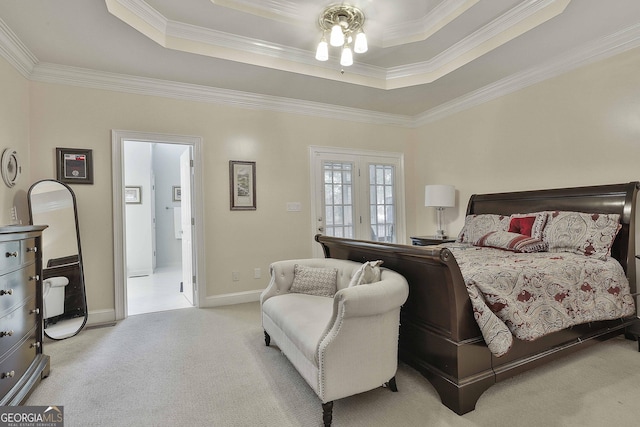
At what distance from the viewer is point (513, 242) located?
297cm

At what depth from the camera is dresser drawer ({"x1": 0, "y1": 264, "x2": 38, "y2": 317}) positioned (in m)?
1.73

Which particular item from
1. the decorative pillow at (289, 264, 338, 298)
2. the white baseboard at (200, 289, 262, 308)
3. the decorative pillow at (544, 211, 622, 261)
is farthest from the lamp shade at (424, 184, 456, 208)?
the white baseboard at (200, 289, 262, 308)

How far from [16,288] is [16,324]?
21 centimetres

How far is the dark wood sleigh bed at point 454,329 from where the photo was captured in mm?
1761

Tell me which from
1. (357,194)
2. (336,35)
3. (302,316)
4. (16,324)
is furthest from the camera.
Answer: (357,194)

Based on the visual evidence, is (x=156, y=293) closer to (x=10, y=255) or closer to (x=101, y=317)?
(x=101, y=317)

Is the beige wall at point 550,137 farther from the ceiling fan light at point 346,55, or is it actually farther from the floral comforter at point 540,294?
the ceiling fan light at point 346,55

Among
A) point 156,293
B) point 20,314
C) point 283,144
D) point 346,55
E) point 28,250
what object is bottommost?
point 156,293

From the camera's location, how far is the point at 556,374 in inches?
84.4

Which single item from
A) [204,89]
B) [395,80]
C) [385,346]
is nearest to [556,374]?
[385,346]

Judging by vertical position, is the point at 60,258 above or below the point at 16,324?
above

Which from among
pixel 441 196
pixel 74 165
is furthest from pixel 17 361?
pixel 441 196

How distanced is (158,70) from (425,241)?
3.84m

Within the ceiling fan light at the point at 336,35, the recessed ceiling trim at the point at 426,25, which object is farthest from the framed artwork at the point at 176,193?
the ceiling fan light at the point at 336,35
